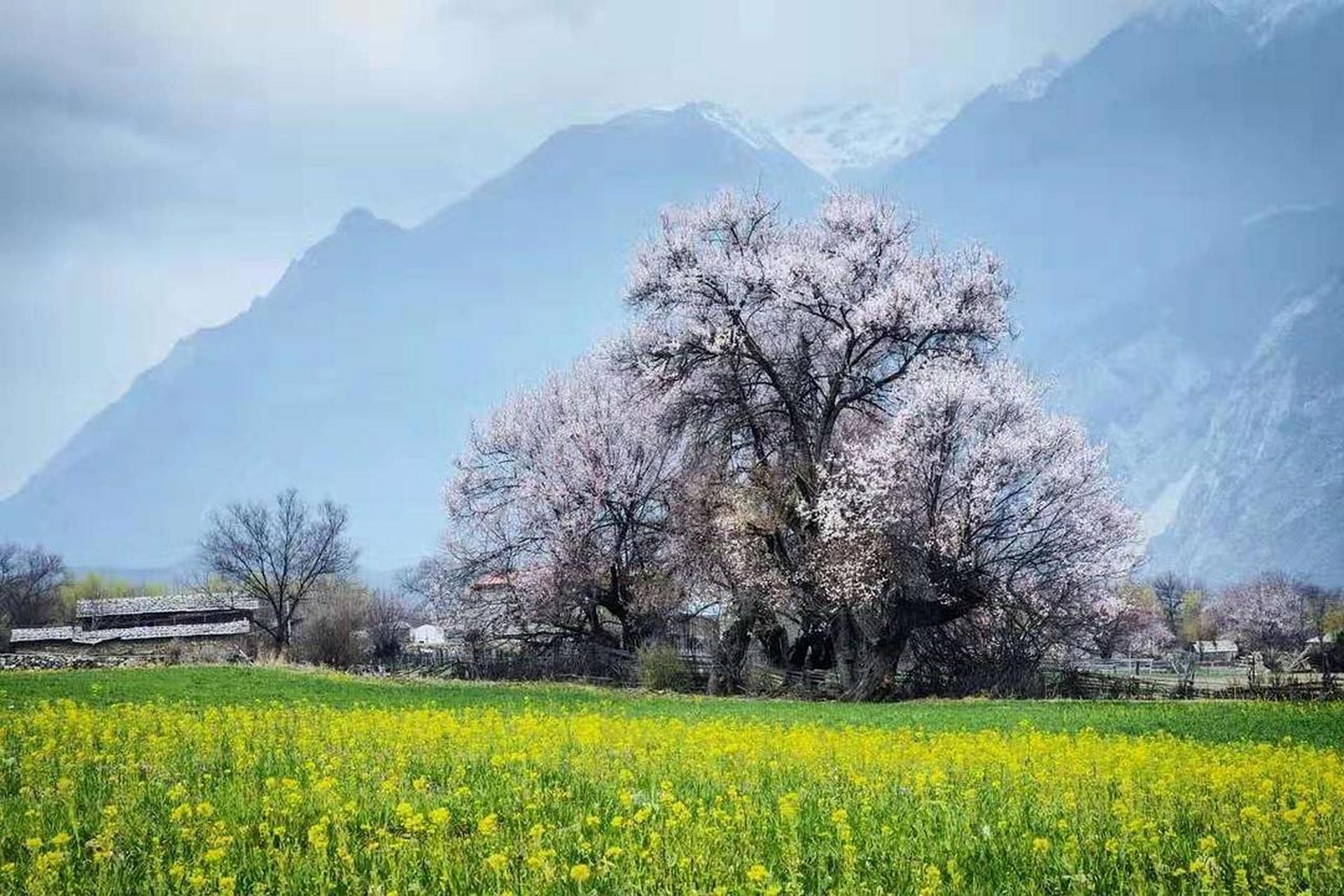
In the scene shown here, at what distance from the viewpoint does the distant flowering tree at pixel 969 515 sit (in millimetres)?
36875

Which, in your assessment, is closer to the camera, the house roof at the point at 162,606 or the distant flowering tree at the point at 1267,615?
the house roof at the point at 162,606

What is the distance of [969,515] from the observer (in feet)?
121

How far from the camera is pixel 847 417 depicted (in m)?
44.2

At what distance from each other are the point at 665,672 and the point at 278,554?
67215 millimetres

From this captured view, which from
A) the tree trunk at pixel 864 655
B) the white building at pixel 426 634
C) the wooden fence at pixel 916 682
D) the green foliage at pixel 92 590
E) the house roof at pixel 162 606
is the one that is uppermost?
the green foliage at pixel 92 590

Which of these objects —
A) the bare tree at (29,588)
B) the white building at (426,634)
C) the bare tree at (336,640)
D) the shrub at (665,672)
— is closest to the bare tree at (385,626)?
the bare tree at (336,640)

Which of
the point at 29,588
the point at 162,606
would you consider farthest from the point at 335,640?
the point at 29,588

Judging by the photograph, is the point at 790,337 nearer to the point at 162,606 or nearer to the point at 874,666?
the point at 874,666

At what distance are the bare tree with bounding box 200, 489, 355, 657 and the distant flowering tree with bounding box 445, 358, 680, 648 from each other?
42995 millimetres

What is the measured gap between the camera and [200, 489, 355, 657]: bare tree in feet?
310

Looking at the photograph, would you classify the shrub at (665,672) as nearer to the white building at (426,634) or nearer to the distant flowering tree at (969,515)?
the distant flowering tree at (969,515)

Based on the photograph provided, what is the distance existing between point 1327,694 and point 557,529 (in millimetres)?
28274

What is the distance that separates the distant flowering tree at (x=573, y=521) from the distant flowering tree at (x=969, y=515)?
1093 cm

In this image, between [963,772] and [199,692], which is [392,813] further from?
[199,692]
